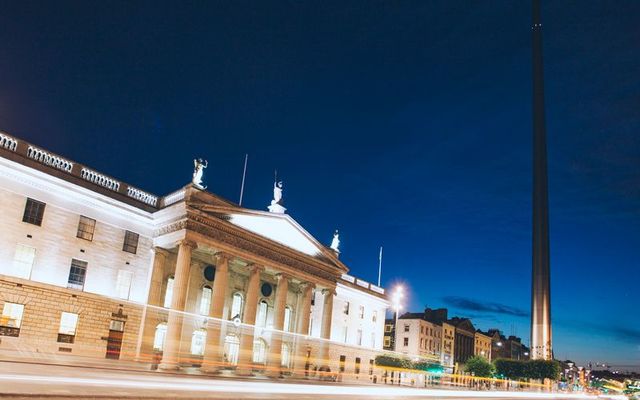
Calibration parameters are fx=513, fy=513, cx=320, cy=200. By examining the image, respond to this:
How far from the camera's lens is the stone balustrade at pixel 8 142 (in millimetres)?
31991

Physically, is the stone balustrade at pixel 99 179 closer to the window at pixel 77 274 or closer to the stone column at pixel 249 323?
the window at pixel 77 274

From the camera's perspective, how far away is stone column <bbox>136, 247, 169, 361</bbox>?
36531 mm

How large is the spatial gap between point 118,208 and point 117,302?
6853 millimetres

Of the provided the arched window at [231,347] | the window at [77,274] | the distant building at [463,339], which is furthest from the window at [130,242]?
the distant building at [463,339]

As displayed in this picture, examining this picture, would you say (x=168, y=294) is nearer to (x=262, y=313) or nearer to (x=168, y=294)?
(x=168, y=294)

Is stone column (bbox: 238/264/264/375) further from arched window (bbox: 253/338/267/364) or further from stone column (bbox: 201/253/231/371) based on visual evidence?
arched window (bbox: 253/338/267/364)

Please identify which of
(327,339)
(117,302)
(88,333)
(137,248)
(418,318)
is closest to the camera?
(88,333)

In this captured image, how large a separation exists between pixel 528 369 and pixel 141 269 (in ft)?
155

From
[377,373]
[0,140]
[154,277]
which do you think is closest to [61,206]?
[0,140]

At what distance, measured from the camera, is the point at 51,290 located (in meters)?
33.3

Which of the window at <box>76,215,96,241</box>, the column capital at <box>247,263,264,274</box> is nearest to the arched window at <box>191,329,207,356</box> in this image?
the column capital at <box>247,263,264,274</box>

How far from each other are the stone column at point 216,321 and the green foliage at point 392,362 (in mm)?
24128

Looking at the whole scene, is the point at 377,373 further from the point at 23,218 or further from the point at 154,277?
the point at 23,218

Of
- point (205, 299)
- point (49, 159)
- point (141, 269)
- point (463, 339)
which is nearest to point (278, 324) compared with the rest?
point (205, 299)
